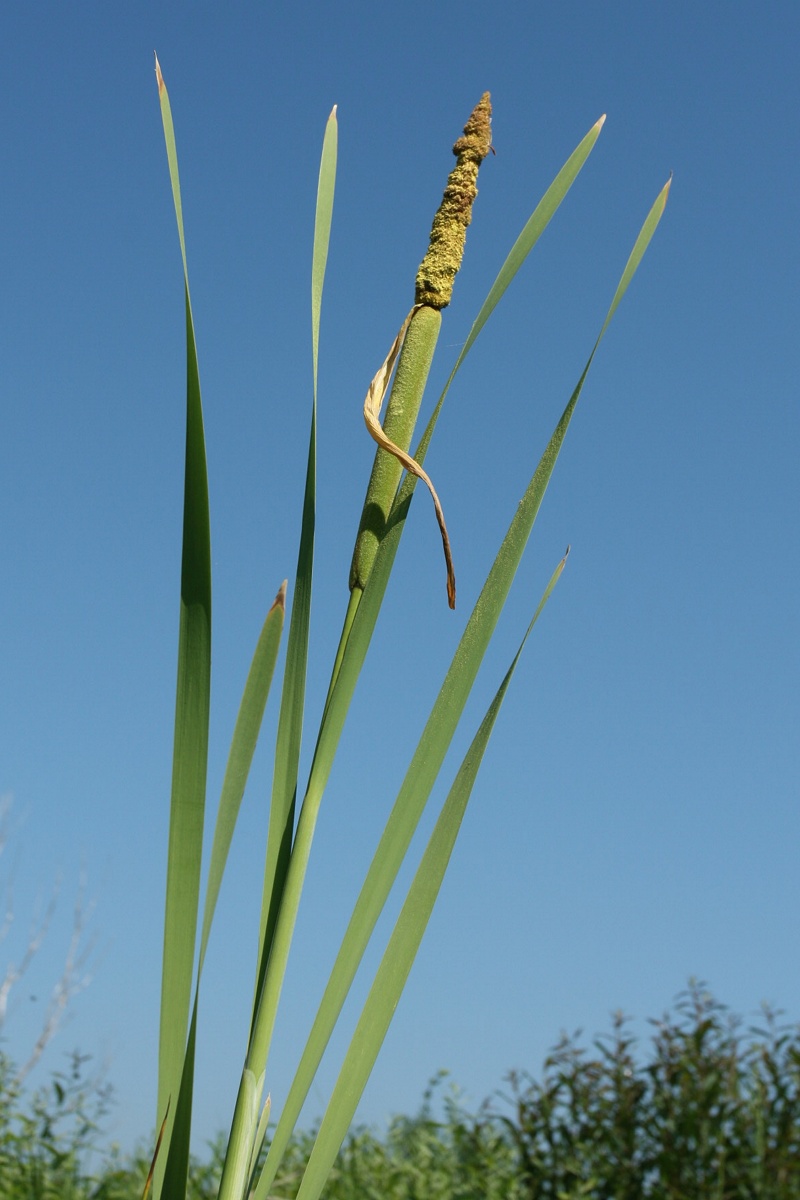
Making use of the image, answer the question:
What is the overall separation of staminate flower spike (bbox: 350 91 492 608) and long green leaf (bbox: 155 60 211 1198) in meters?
0.15

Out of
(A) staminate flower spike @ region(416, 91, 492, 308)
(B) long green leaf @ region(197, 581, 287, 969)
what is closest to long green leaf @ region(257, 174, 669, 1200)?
(B) long green leaf @ region(197, 581, 287, 969)

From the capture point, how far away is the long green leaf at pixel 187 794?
87 centimetres

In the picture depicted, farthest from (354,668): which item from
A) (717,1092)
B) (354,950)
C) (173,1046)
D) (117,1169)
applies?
(717,1092)

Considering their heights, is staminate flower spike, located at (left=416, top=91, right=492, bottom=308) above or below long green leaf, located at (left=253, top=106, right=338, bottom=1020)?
above

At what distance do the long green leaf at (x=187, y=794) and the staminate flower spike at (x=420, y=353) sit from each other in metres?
0.15

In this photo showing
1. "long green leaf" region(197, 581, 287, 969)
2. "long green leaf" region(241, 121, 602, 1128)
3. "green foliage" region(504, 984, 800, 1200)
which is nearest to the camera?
"long green leaf" region(241, 121, 602, 1128)

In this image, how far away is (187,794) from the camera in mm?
879

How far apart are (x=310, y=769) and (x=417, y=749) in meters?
0.10

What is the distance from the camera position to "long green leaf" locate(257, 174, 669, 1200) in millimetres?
898

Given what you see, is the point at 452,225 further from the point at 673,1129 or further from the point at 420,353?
the point at 673,1129

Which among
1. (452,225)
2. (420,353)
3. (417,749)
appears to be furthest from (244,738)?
(452,225)

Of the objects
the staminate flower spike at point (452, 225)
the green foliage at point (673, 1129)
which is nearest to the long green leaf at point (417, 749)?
the staminate flower spike at point (452, 225)

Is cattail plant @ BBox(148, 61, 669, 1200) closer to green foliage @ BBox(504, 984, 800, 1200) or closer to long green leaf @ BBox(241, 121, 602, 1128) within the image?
long green leaf @ BBox(241, 121, 602, 1128)

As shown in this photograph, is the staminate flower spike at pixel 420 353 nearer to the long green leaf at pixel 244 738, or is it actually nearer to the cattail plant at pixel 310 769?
the cattail plant at pixel 310 769
